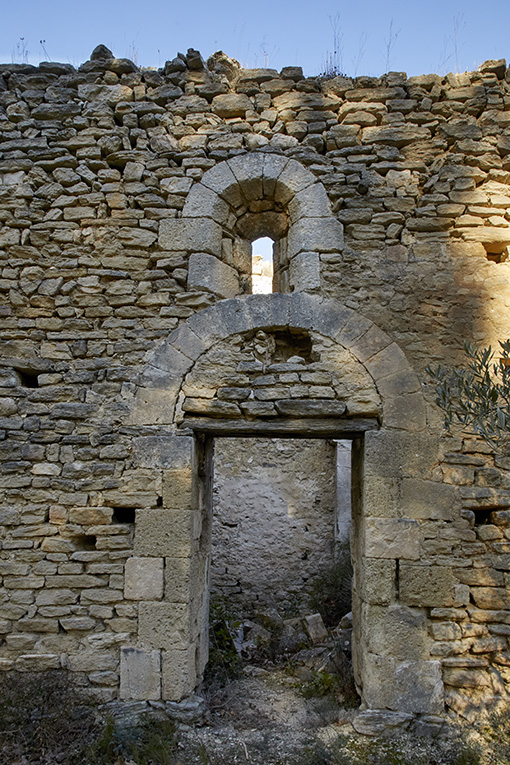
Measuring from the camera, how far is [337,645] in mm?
4664

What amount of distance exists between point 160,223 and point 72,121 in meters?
1.19

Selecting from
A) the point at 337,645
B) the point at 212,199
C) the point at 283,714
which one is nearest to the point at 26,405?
the point at 212,199

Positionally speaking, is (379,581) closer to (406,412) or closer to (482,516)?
(482,516)

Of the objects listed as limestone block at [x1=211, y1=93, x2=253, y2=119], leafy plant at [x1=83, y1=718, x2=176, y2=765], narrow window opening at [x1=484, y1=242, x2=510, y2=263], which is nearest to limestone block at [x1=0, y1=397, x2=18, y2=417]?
leafy plant at [x1=83, y1=718, x2=176, y2=765]

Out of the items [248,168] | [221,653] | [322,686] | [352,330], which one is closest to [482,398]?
[352,330]

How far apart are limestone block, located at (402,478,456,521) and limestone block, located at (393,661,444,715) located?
0.95m

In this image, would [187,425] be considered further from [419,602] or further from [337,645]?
[337,645]

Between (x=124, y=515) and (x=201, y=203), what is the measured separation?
2.49m

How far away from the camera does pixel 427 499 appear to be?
144 inches

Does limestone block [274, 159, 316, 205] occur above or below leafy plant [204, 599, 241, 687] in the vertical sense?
above

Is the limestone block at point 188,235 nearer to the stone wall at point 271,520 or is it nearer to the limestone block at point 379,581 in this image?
the limestone block at point 379,581

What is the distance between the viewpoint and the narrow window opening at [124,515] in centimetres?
383

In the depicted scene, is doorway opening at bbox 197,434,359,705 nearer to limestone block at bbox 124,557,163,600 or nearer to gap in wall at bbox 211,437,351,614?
gap in wall at bbox 211,437,351,614

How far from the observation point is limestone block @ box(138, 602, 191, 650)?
11.7ft
